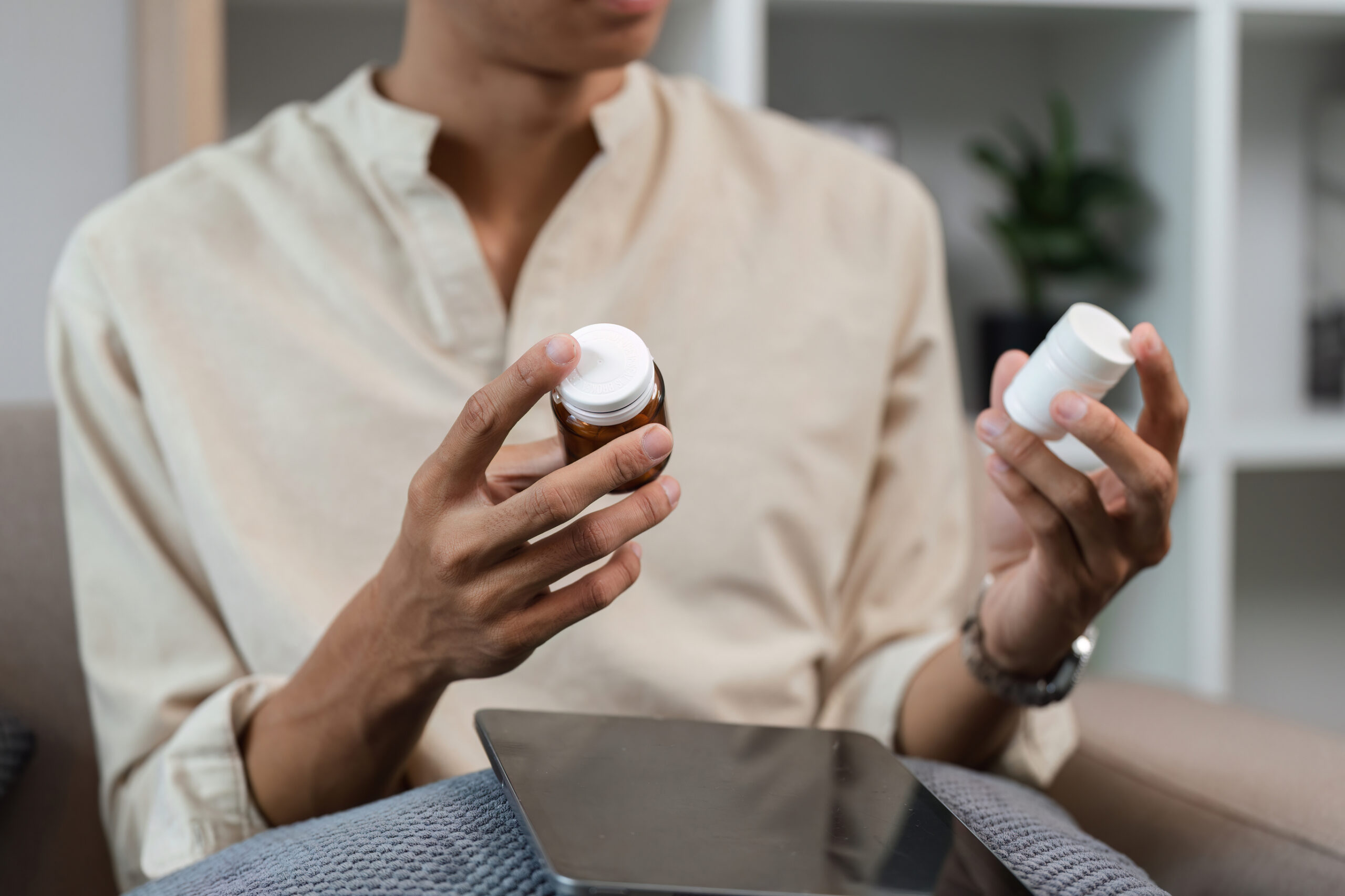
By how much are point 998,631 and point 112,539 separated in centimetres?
56

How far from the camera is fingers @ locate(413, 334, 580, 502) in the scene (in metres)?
0.42

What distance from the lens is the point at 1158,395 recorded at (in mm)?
526

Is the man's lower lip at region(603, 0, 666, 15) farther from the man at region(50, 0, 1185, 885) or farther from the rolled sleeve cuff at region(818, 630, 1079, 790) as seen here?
the rolled sleeve cuff at region(818, 630, 1079, 790)

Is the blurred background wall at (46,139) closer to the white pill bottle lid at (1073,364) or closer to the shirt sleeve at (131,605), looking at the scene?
the shirt sleeve at (131,605)

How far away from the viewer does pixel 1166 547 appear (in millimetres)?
600

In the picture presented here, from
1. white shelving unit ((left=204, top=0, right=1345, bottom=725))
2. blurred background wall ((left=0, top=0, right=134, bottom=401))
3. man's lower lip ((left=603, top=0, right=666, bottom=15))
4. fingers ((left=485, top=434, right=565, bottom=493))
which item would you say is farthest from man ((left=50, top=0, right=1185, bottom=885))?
white shelving unit ((left=204, top=0, right=1345, bottom=725))

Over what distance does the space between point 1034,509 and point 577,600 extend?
0.24m

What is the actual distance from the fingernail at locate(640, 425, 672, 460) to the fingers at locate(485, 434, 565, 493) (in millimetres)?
87

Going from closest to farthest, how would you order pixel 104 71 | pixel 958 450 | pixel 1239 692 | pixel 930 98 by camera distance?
1. pixel 958 450
2. pixel 104 71
3. pixel 930 98
4. pixel 1239 692

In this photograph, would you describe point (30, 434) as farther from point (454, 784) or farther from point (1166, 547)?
point (1166, 547)

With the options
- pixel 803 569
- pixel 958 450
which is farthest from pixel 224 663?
pixel 958 450

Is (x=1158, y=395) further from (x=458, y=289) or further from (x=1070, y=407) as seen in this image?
(x=458, y=289)

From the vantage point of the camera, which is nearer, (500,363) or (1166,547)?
(1166,547)

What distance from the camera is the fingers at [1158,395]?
0.50m
